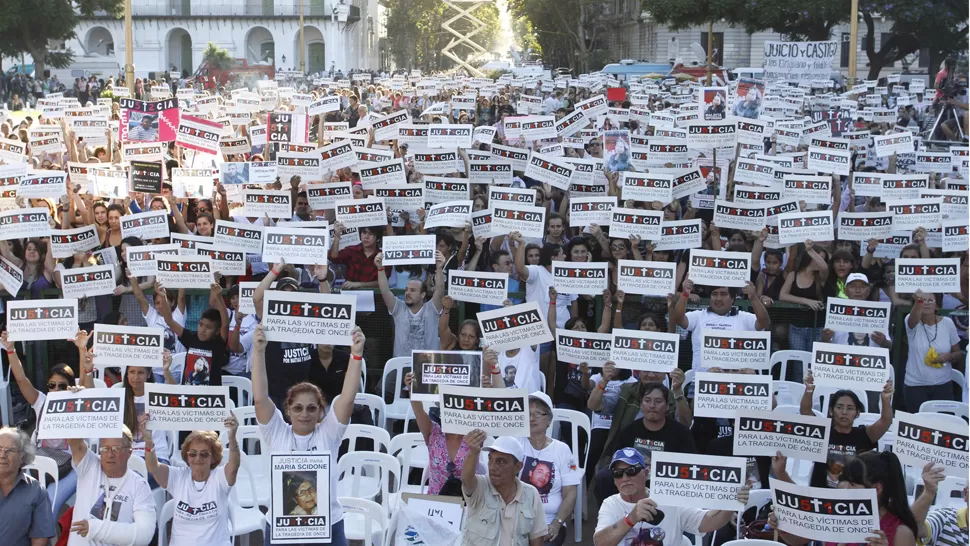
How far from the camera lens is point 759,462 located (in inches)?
291

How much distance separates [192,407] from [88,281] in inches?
122

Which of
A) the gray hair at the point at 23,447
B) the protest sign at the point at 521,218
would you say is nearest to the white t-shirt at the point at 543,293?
the protest sign at the point at 521,218

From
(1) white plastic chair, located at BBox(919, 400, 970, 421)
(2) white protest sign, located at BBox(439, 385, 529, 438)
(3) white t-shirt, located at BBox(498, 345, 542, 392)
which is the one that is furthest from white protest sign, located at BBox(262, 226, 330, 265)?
(1) white plastic chair, located at BBox(919, 400, 970, 421)

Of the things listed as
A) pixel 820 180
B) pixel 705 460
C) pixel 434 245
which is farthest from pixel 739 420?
pixel 820 180

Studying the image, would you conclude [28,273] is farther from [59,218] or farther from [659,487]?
[659,487]

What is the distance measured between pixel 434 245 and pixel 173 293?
2.23 m

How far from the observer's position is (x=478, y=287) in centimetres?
896

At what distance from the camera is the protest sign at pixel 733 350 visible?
766 centimetres

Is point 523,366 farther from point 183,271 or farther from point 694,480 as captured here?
point 183,271

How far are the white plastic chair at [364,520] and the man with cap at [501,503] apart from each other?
808mm

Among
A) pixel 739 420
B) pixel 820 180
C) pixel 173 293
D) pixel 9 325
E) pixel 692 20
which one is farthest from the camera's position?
pixel 692 20

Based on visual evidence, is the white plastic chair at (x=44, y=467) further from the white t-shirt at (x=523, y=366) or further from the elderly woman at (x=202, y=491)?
the white t-shirt at (x=523, y=366)

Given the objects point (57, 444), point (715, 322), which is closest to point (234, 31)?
point (715, 322)

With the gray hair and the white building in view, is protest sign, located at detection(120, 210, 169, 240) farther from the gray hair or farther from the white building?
the white building
